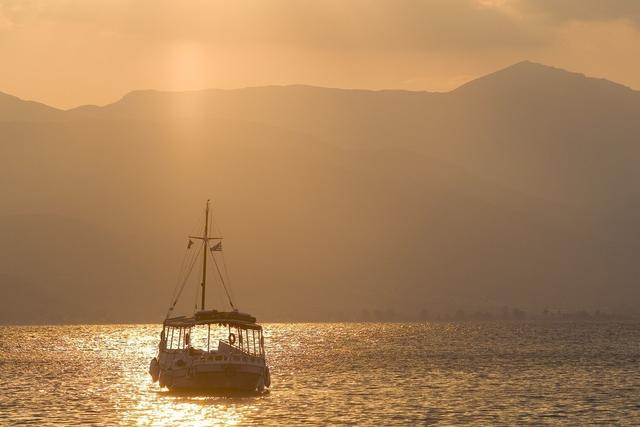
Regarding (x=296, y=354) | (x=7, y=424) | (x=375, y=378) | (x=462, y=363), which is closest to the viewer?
(x=7, y=424)

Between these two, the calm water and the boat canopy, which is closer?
the calm water

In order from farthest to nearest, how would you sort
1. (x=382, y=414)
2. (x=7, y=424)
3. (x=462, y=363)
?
(x=462, y=363)
(x=382, y=414)
(x=7, y=424)

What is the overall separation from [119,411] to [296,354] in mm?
94334

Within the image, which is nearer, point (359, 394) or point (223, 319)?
point (223, 319)

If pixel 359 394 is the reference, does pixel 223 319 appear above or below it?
above

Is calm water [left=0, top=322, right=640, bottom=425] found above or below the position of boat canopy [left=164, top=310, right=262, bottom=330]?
below

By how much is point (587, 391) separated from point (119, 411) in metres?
44.9

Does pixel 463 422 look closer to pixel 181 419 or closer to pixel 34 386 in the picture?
pixel 181 419

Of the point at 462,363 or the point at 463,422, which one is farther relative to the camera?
the point at 462,363

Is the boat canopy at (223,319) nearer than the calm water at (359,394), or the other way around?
the calm water at (359,394)

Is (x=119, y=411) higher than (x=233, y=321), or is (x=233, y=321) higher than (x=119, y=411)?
(x=233, y=321)

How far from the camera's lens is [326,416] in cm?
8612

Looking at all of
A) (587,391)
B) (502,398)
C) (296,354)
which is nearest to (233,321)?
(502,398)

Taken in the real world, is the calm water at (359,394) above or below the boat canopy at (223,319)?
below
